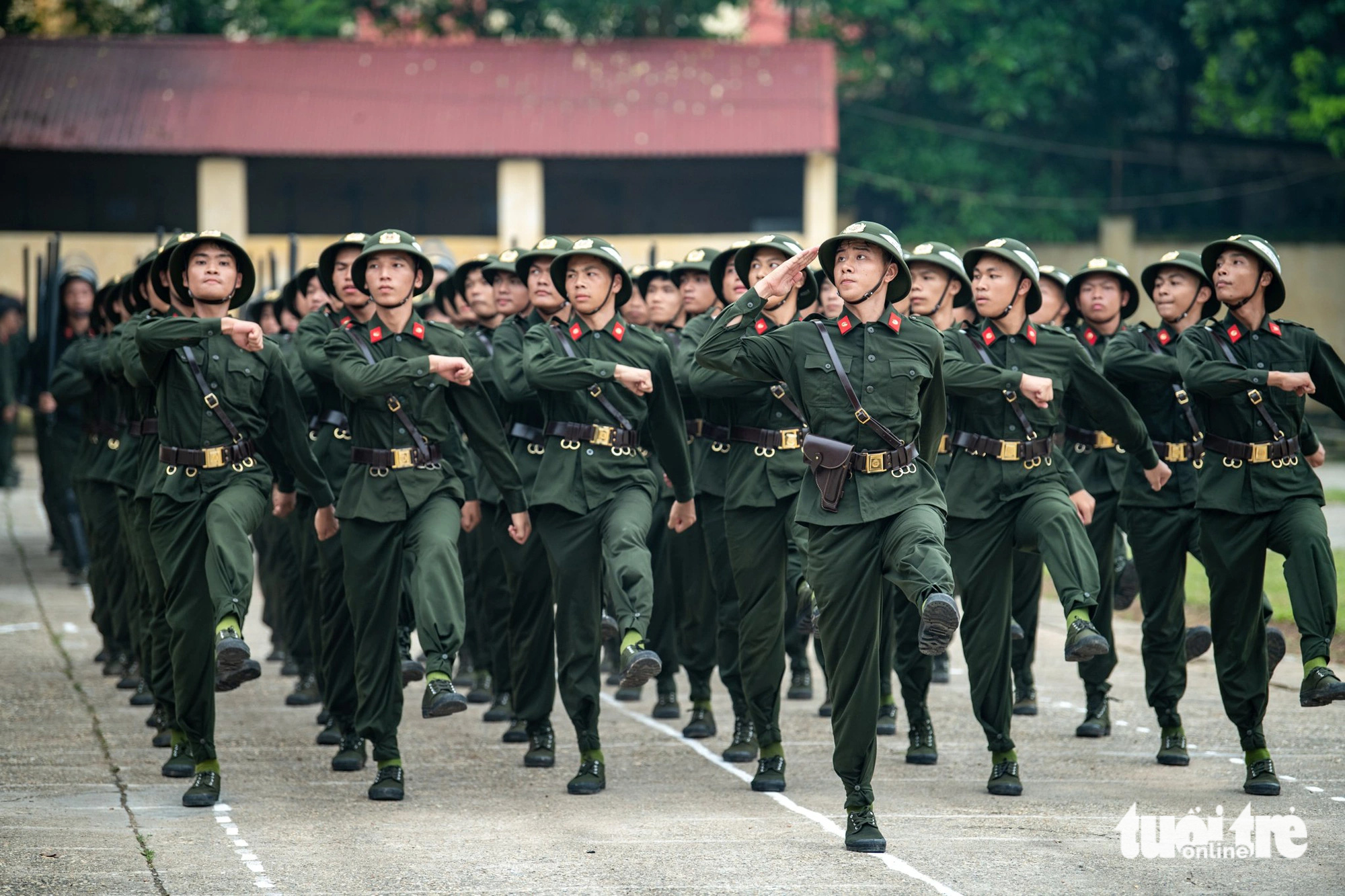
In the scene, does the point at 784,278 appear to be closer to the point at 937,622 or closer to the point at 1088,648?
the point at 937,622

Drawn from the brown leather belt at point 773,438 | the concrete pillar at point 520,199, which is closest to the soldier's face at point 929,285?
the brown leather belt at point 773,438

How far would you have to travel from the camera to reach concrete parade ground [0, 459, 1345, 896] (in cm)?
661

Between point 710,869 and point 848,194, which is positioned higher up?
point 848,194

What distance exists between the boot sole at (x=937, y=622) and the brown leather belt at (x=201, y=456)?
3236 mm

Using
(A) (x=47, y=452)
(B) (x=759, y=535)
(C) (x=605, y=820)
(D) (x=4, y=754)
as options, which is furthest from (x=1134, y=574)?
(A) (x=47, y=452)

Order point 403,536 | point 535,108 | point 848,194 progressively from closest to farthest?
point 403,536 < point 535,108 < point 848,194

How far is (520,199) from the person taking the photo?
3225 cm

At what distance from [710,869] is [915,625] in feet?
9.30

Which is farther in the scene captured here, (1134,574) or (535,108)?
(535,108)

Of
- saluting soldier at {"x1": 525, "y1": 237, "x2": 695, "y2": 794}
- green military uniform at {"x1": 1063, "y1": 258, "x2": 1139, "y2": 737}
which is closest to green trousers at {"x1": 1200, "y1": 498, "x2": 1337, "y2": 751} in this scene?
green military uniform at {"x1": 1063, "y1": 258, "x2": 1139, "y2": 737}

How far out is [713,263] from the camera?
9969mm

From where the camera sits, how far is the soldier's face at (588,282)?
8609 millimetres

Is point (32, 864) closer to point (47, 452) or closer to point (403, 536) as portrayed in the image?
point (403, 536)

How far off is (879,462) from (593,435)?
1719 mm
